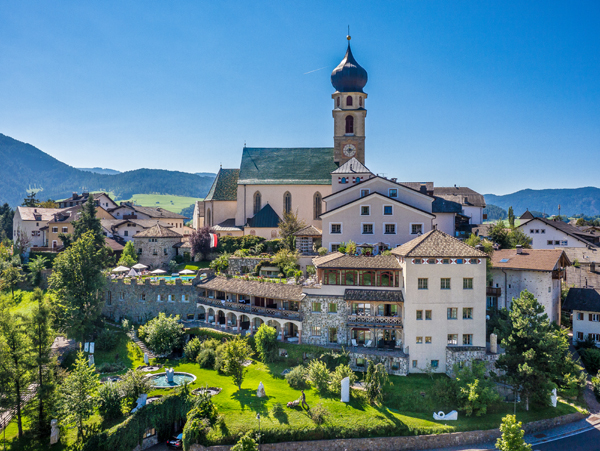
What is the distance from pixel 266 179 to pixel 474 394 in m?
52.1

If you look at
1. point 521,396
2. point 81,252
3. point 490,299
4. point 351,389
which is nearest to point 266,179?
point 81,252

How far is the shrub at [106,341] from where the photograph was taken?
155ft

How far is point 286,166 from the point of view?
79312mm

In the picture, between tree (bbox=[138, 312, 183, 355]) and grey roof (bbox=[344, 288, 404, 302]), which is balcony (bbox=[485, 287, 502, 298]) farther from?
tree (bbox=[138, 312, 183, 355])

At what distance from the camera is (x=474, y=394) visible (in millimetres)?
33812

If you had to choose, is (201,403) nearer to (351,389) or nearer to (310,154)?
(351,389)

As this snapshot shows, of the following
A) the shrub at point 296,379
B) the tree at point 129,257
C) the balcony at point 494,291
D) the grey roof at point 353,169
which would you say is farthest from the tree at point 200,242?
the balcony at point 494,291

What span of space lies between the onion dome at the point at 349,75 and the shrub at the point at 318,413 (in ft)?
190

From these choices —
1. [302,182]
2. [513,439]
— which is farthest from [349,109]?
[513,439]

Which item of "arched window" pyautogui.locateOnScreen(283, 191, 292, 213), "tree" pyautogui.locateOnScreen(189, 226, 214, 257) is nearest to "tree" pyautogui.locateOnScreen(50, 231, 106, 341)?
"tree" pyautogui.locateOnScreen(189, 226, 214, 257)

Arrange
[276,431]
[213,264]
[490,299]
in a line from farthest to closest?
[213,264], [490,299], [276,431]

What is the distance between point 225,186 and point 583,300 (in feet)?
187

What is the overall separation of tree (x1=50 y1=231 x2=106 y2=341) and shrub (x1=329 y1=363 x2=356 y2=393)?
27985 millimetres

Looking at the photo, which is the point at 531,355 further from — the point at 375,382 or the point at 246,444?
the point at 246,444
